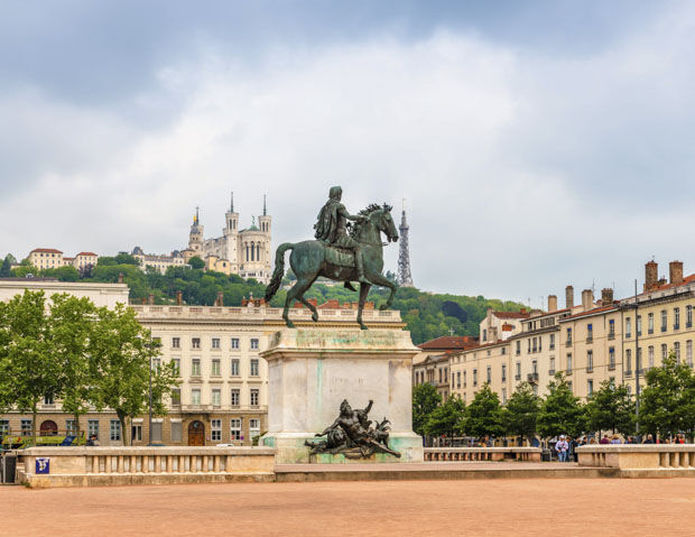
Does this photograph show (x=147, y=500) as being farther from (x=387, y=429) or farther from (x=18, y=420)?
(x=18, y=420)

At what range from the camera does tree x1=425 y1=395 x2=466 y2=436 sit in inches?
4163

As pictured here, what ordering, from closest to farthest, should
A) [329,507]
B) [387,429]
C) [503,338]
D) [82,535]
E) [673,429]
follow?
[82,535], [329,507], [387,429], [673,429], [503,338]

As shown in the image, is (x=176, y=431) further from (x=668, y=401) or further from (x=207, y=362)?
(x=668, y=401)

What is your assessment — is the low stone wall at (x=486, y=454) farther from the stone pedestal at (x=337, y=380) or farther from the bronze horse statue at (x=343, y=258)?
the bronze horse statue at (x=343, y=258)

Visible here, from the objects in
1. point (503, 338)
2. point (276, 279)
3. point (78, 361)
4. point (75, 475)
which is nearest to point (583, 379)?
point (503, 338)

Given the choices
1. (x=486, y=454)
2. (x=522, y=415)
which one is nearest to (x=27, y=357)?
(x=522, y=415)

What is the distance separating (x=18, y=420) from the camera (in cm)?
11294

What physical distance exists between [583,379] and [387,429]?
7918 cm

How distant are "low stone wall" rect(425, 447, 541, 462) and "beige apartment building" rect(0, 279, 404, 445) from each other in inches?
3026

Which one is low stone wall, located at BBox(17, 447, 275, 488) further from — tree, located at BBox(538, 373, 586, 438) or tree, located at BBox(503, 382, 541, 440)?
tree, located at BBox(503, 382, 541, 440)

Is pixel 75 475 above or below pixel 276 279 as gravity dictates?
below

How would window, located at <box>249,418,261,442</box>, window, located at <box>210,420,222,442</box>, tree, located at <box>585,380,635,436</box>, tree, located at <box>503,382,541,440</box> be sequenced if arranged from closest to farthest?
tree, located at <box>585,380,635,436</box> < tree, located at <box>503,382,541,440</box> < window, located at <box>210,420,222,442</box> < window, located at <box>249,418,261,442</box>

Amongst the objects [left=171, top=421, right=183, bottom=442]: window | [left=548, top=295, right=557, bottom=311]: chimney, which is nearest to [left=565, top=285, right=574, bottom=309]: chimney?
[left=548, top=295, right=557, bottom=311]: chimney

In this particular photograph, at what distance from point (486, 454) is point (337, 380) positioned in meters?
8.47
